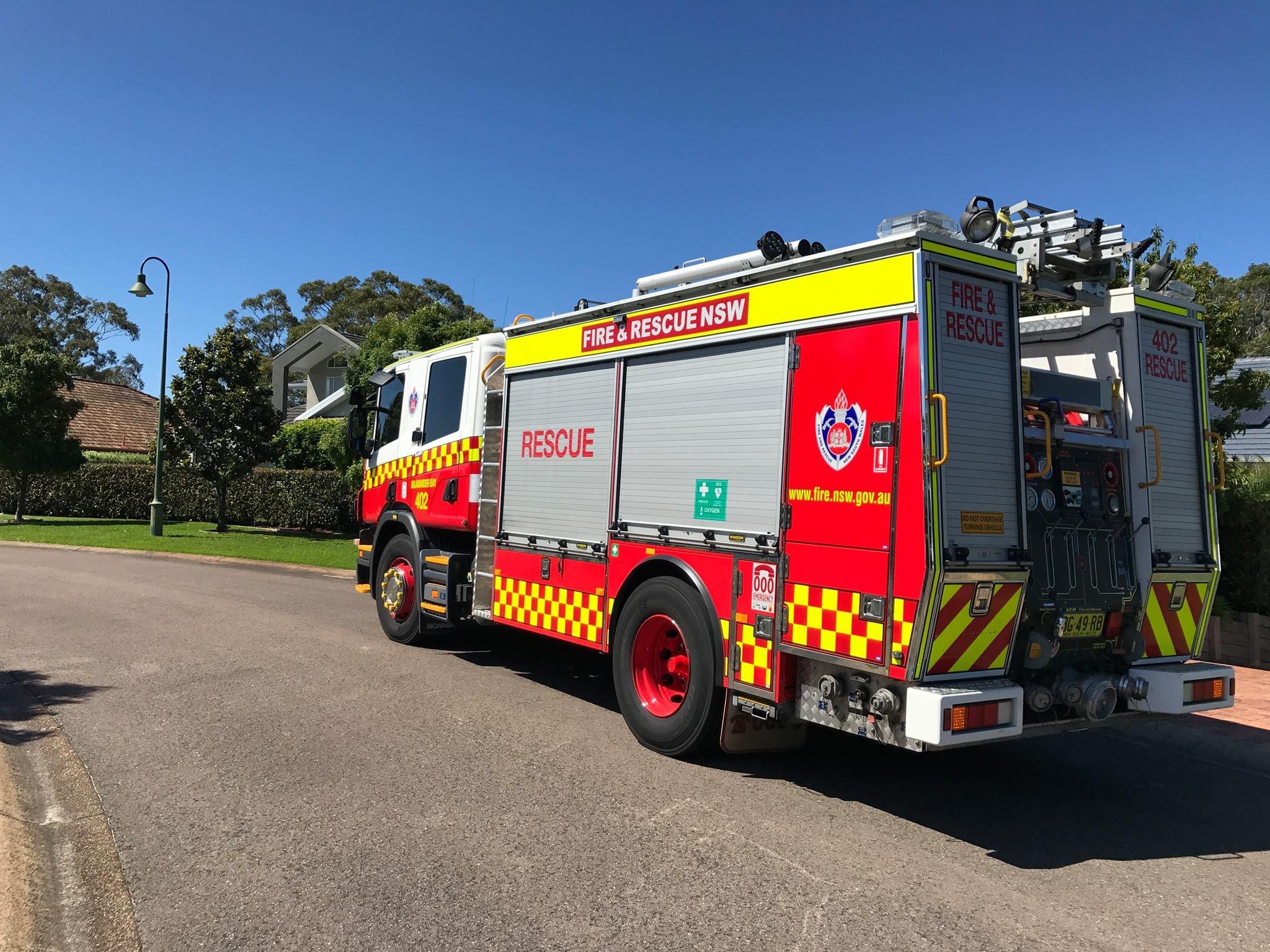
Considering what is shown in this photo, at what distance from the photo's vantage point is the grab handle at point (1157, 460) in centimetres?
566

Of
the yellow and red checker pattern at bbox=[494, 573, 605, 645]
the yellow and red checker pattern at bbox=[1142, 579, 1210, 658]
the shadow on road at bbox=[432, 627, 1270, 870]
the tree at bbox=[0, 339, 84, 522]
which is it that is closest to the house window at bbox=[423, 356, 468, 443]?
the yellow and red checker pattern at bbox=[494, 573, 605, 645]

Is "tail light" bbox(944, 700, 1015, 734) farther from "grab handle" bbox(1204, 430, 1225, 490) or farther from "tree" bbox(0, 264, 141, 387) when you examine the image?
"tree" bbox(0, 264, 141, 387)

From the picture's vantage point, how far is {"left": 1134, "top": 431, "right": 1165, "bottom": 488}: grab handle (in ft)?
18.6

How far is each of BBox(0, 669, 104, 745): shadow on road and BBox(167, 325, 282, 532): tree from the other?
17.2 metres

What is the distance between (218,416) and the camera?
24531 mm

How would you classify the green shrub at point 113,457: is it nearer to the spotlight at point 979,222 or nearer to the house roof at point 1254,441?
the house roof at point 1254,441

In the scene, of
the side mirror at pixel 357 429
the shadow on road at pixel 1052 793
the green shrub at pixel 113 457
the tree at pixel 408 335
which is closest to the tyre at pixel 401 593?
the side mirror at pixel 357 429

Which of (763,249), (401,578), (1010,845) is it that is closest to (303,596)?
(401,578)

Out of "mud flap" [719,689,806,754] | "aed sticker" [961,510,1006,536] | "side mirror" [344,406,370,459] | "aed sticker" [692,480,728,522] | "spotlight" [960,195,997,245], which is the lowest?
"mud flap" [719,689,806,754]

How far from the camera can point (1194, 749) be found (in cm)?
695

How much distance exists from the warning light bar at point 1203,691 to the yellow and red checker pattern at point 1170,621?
274mm

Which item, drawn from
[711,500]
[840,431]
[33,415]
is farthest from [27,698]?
[33,415]

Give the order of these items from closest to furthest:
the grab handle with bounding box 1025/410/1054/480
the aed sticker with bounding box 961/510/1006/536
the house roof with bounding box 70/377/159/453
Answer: the aed sticker with bounding box 961/510/1006/536 → the grab handle with bounding box 1025/410/1054/480 → the house roof with bounding box 70/377/159/453

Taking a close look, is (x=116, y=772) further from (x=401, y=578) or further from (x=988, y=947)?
(x=988, y=947)
